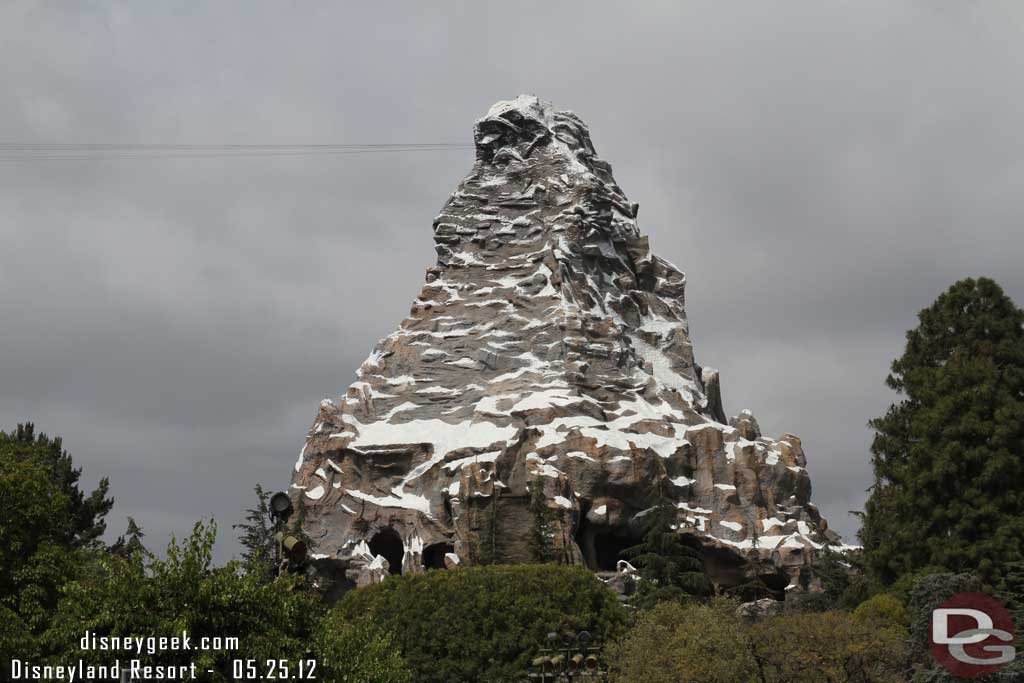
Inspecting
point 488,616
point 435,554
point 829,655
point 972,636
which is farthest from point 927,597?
point 435,554

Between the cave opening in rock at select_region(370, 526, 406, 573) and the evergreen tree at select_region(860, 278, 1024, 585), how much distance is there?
103ft

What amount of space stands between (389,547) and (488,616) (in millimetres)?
32075

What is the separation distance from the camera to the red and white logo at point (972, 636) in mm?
24469

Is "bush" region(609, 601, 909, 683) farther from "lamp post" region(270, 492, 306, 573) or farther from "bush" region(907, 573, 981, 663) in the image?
"lamp post" region(270, 492, 306, 573)

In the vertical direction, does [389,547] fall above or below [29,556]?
above

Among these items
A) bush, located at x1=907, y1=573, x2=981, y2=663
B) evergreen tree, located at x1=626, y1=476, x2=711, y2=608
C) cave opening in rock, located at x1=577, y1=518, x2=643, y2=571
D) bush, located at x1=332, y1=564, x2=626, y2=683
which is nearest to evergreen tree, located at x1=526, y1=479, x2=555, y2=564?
cave opening in rock, located at x1=577, y1=518, x2=643, y2=571

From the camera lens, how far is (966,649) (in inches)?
987

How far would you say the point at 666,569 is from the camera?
159ft

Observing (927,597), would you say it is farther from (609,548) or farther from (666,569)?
(609,548)

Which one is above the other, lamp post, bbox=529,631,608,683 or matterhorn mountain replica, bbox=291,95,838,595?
matterhorn mountain replica, bbox=291,95,838,595

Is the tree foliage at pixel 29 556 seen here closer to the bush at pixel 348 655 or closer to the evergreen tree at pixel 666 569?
the bush at pixel 348 655

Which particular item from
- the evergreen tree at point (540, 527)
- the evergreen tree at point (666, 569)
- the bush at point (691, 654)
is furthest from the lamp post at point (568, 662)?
the evergreen tree at point (540, 527)

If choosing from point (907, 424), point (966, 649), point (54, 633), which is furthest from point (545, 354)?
point (54, 633)

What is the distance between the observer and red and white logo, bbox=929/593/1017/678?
24469 millimetres
